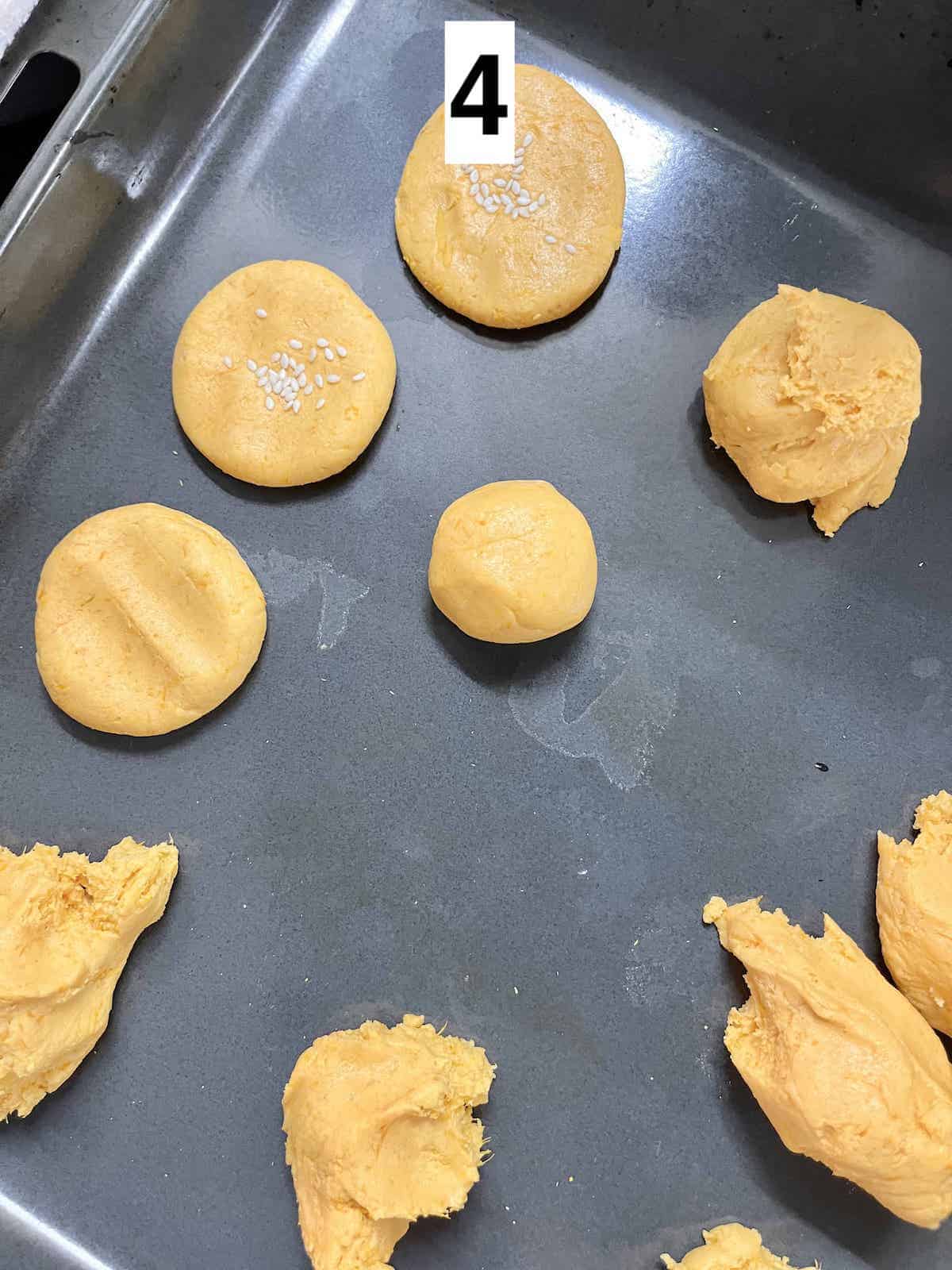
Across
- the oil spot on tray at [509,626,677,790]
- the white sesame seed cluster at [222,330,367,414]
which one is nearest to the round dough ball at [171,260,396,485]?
the white sesame seed cluster at [222,330,367,414]

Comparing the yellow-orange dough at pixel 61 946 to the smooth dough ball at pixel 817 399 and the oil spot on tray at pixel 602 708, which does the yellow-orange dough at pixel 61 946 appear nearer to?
the oil spot on tray at pixel 602 708

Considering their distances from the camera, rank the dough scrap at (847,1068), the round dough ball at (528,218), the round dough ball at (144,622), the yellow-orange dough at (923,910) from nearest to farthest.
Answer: the dough scrap at (847,1068) → the yellow-orange dough at (923,910) → the round dough ball at (144,622) → the round dough ball at (528,218)

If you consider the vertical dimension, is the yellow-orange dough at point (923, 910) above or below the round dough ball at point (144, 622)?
below

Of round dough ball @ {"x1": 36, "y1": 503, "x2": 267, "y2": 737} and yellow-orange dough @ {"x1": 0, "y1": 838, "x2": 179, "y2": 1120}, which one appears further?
round dough ball @ {"x1": 36, "y1": 503, "x2": 267, "y2": 737}

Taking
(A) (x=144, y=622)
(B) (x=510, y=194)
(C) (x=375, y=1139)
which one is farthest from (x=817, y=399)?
(C) (x=375, y=1139)

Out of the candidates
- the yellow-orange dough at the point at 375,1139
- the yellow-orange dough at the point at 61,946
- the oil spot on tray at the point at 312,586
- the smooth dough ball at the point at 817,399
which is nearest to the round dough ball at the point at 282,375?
the oil spot on tray at the point at 312,586

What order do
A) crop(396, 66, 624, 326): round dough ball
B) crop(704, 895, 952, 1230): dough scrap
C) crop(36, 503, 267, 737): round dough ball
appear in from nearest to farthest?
crop(704, 895, 952, 1230): dough scrap, crop(36, 503, 267, 737): round dough ball, crop(396, 66, 624, 326): round dough ball

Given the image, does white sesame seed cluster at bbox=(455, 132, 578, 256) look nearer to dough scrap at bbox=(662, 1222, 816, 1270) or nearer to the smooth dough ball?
the smooth dough ball
